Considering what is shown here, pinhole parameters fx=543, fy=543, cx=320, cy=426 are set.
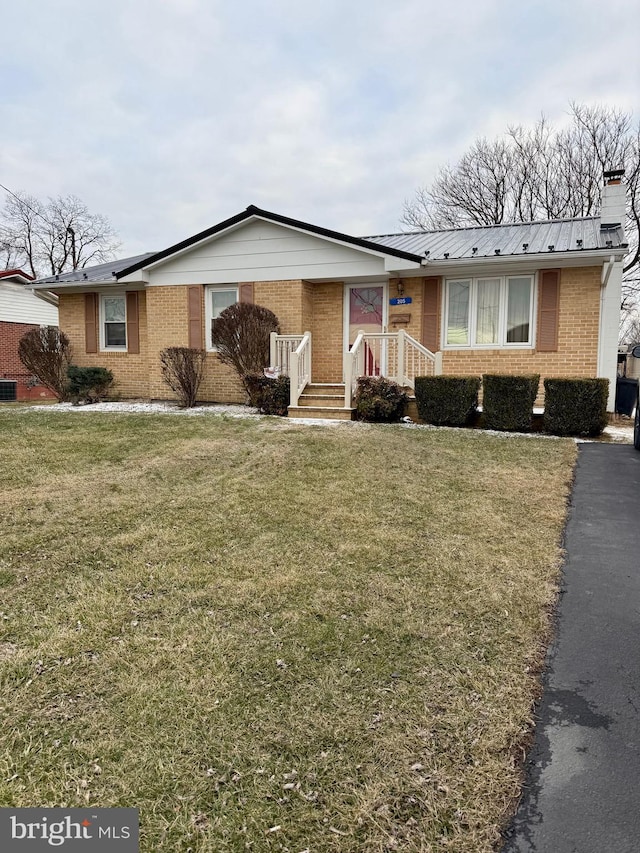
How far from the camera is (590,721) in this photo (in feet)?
7.28

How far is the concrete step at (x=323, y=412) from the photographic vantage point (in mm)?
10336

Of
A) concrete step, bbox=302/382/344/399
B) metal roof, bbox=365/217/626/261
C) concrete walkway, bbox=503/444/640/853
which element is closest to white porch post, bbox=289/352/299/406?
concrete step, bbox=302/382/344/399

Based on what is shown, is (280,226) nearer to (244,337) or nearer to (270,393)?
(244,337)

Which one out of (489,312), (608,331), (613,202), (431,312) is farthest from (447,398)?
(613,202)

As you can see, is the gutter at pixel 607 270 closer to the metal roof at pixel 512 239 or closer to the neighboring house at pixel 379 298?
the neighboring house at pixel 379 298

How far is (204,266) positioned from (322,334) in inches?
128

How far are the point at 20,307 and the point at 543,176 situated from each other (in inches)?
1000

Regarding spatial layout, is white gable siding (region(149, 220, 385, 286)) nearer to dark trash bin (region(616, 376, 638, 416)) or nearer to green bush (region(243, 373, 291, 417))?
green bush (region(243, 373, 291, 417))

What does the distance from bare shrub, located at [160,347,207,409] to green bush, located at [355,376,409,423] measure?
418 centimetres

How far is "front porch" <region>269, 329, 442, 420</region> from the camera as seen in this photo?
10.4m

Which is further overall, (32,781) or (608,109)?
(608,109)

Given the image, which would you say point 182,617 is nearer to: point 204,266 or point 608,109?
point 204,266

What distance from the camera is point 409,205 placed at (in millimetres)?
30891

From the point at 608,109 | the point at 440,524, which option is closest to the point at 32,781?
the point at 440,524
